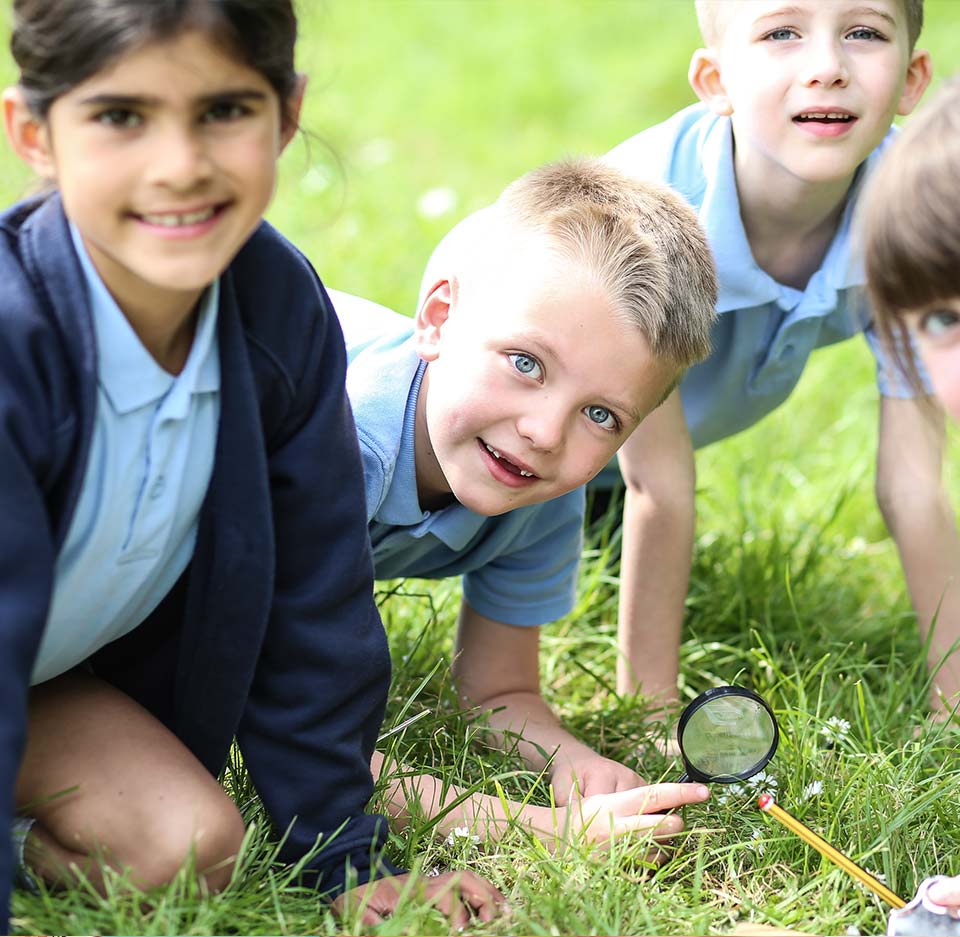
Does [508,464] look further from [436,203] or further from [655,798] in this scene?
[436,203]

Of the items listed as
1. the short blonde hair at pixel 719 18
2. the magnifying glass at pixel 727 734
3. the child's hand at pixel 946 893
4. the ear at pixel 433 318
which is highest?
the short blonde hair at pixel 719 18

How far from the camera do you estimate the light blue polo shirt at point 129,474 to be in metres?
1.98

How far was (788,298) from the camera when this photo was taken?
3018 mm

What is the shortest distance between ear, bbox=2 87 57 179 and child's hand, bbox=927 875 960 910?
1.53 meters

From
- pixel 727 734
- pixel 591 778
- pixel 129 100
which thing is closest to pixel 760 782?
pixel 727 734

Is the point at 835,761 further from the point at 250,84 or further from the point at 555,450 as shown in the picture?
the point at 250,84

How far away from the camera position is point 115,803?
7.02 ft

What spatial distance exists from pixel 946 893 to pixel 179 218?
137 cm

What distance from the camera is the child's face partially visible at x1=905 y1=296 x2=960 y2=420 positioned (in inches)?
80.7

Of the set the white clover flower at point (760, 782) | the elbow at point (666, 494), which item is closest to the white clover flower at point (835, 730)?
the white clover flower at point (760, 782)

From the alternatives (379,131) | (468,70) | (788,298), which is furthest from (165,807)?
(468,70)

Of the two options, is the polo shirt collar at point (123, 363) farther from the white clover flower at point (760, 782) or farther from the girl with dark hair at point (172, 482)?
the white clover flower at point (760, 782)

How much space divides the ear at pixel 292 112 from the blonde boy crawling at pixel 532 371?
0.55m

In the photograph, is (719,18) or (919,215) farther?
(719,18)
